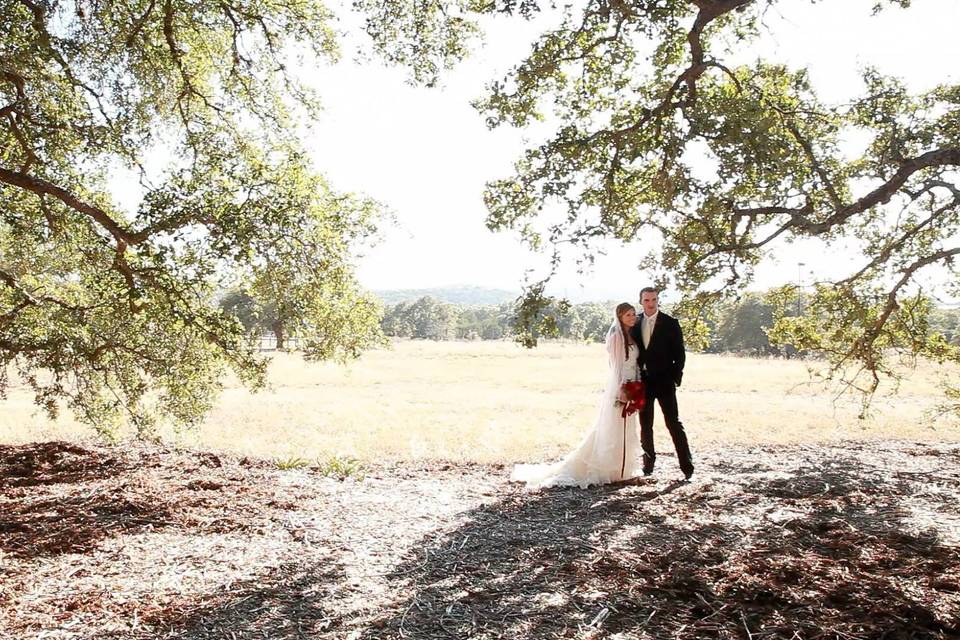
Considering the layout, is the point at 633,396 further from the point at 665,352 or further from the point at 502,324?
the point at 502,324

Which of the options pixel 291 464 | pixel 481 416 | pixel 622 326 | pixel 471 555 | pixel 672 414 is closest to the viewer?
pixel 471 555

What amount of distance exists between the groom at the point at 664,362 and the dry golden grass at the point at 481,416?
2865 millimetres

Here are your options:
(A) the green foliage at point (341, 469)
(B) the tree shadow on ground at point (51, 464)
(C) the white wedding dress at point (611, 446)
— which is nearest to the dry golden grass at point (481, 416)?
(A) the green foliage at point (341, 469)

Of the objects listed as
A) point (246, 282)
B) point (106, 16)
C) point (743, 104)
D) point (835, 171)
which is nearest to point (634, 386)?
point (743, 104)

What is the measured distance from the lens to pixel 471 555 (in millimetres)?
5512

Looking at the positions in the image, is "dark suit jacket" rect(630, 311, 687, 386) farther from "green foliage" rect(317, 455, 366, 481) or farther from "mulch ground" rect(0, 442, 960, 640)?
"green foliage" rect(317, 455, 366, 481)

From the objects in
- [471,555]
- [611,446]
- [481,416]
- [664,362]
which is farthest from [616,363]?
[481,416]

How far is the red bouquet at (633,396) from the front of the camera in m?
8.33

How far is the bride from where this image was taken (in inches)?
330

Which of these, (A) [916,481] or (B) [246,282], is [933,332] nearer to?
(A) [916,481]

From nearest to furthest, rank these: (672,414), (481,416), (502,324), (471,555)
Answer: (471,555) → (672,414) → (481,416) → (502,324)

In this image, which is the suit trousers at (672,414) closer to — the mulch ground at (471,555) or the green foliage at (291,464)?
the mulch ground at (471,555)

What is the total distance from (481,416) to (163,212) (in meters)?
12.6

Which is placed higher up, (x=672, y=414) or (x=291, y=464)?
(x=672, y=414)
